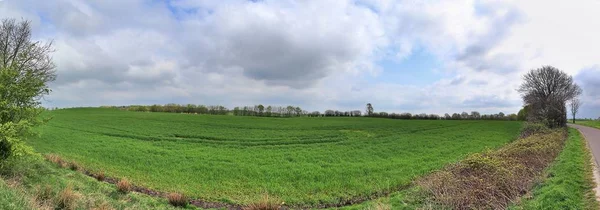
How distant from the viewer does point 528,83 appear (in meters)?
64.3

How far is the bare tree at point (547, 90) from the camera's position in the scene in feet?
170

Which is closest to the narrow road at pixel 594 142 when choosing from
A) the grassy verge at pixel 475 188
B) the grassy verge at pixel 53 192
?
the grassy verge at pixel 475 188

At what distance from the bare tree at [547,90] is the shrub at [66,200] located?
202ft

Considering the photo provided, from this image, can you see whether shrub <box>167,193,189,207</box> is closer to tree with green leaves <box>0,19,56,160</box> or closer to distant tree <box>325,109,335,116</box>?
tree with green leaves <box>0,19,56,160</box>

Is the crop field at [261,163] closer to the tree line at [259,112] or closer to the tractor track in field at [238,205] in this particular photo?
the tractor track in field at [238,205]

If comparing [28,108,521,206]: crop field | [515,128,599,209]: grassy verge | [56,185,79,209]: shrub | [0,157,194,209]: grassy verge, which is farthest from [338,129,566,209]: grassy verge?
[56,185,79,209]: shrub

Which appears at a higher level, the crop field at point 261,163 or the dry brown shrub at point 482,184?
the dry brown shrub at point 482,184

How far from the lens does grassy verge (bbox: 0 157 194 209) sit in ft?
29.5

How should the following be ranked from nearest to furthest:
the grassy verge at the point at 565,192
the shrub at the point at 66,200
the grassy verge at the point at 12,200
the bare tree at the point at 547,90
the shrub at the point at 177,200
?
the grassy verge at the point at 12,200, the grassy verge at the point at 565,192, the shrub at the point at 66,200, the shrub at the point at 177,200, the bare tree at the point at 547,90

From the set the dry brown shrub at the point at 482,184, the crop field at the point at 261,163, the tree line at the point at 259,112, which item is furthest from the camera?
the tree line at the point at 259,112

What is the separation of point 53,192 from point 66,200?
3.75ft

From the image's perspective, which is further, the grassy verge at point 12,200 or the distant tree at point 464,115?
the distant tree at point 464,115

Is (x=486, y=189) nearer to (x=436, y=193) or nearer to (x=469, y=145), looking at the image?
(x=436, y=193)

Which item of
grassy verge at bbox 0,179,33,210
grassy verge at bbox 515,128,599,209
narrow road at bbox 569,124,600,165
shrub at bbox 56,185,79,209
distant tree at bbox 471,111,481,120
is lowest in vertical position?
shrub at bbox 56,185,79,209
